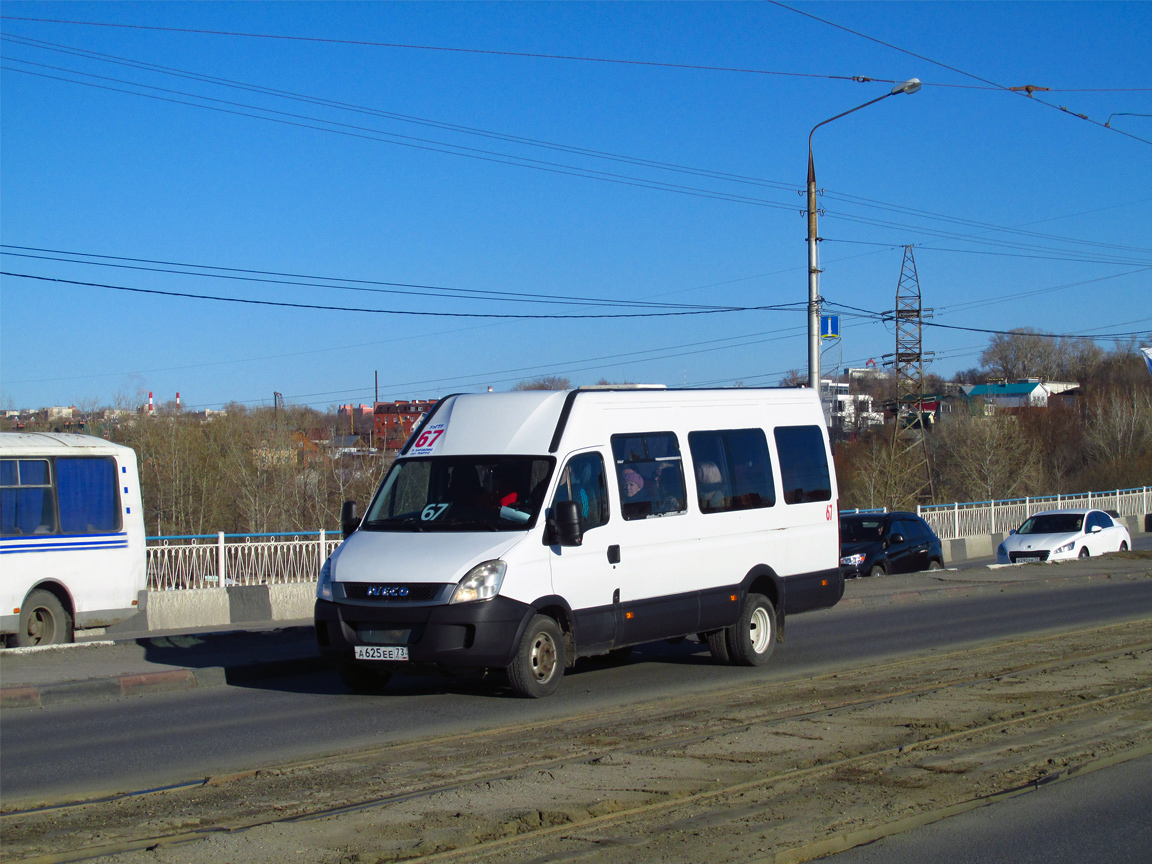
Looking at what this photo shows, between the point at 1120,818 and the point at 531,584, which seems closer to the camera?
the point at 1120,818

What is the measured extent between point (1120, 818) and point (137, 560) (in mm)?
12689

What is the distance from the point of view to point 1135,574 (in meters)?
22.2

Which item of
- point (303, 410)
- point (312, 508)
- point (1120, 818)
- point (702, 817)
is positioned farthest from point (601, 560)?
point (303, 410)

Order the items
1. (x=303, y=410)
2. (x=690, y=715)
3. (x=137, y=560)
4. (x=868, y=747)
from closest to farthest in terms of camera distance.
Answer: (x=868, y=747), (x=690, y=715), (x=137, y=560), (x=303, y=410)

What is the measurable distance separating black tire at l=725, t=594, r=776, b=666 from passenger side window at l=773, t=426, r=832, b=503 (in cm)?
118

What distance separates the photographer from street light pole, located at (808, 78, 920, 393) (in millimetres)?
21344

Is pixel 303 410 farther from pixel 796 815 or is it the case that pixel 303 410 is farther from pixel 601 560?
pixel 796 815

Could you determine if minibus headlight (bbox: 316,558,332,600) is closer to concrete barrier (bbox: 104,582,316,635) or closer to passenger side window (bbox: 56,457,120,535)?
passenger side window (bbox: 56,457,120,535)

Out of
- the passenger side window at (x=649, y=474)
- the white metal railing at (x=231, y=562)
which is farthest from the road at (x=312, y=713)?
the white metal railing at (x=231, y=562)

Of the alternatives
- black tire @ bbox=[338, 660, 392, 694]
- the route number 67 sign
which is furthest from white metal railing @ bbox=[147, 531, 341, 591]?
black tire @ bbox=[338, 660, 392, 694]

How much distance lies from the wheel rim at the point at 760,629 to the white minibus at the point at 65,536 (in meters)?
8.32

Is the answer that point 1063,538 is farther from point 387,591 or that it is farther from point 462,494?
point 387,591

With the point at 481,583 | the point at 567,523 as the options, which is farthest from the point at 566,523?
the point at 481,583

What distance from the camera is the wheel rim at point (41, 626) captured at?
13.7 m
